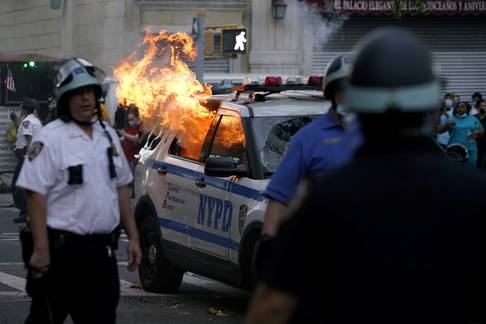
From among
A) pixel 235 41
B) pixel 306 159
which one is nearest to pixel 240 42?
pixel 235 41

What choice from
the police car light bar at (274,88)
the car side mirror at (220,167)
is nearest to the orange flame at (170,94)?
the police car light bar at (274,88)

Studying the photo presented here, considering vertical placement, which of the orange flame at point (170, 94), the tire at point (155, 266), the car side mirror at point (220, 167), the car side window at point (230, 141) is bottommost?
the tire at point (155, 266)

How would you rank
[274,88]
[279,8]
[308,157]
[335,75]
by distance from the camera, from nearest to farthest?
[308,157], [335,75], [274,88], [279,8]

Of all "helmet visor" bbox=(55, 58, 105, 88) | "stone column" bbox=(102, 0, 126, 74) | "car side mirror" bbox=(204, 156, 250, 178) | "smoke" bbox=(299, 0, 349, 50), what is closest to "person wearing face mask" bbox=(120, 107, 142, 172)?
"stone column" bbox=(102, 0, 126, 74)

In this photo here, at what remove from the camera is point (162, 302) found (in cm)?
1044

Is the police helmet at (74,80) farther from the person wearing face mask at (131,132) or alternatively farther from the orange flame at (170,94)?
the person wearing face mask at (131,132)

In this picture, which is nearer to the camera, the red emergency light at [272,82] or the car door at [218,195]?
the car door at [218,195]

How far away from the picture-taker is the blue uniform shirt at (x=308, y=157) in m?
5.42

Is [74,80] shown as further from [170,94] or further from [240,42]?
[240,42]

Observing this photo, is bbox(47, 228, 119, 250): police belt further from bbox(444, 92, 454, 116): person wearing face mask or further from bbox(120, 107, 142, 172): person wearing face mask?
bbox(444, 92, 454, 116): person wearing face mask

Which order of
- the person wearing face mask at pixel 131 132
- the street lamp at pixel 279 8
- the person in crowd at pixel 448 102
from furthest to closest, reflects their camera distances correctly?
the street lamp at pixel 279 8 → the person in crowd at pixel 448 102 → the person wearing face mask at pixel 131 132

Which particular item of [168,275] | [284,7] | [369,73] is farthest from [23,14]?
[369,73]

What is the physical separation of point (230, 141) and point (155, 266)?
1.63 m

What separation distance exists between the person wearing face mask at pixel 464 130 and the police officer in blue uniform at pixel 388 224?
51.8ft
